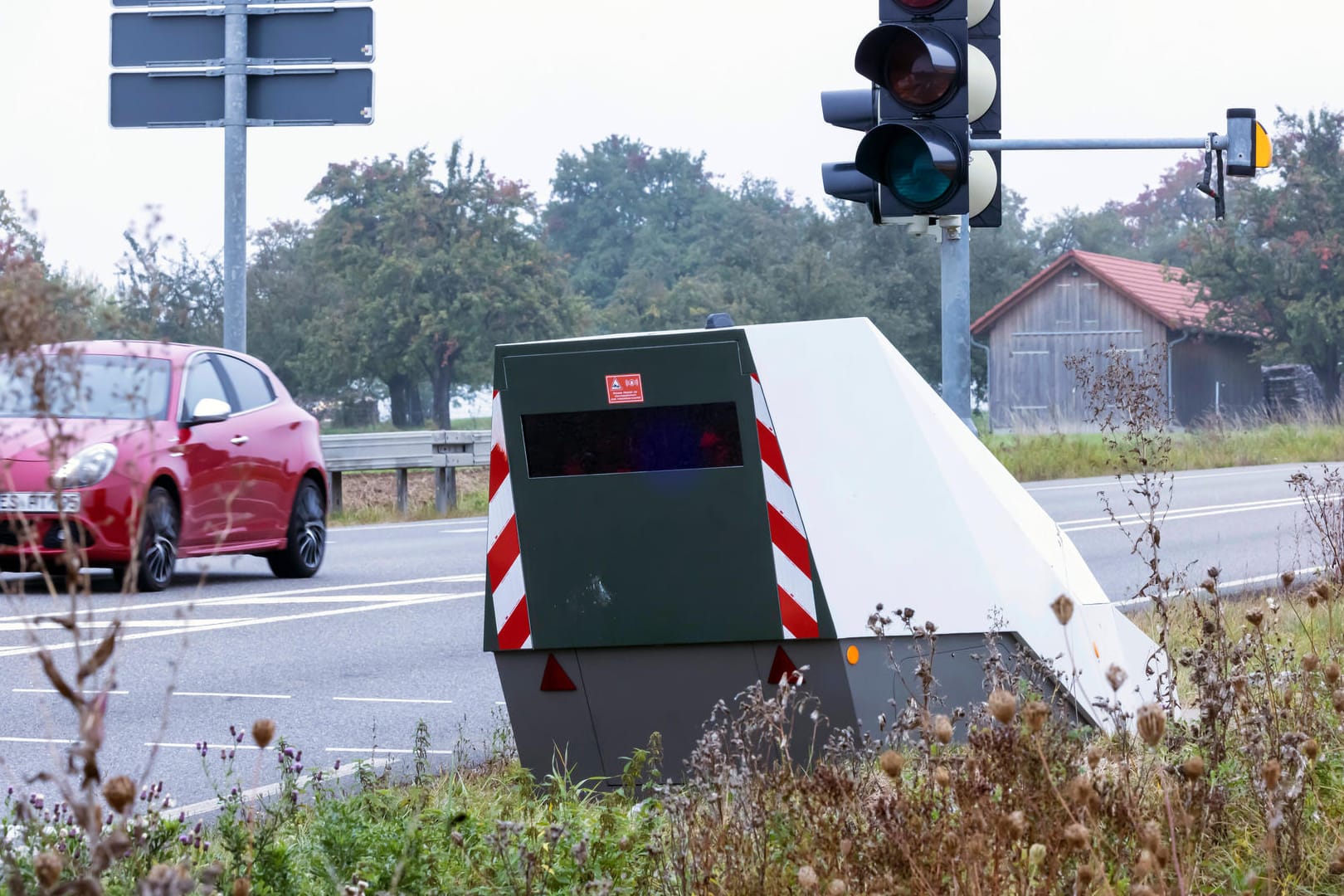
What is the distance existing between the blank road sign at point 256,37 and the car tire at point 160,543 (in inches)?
238

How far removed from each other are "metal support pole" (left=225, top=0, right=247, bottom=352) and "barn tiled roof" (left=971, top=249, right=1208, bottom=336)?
1790 inches

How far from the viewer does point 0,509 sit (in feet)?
35.7

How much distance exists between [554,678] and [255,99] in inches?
499

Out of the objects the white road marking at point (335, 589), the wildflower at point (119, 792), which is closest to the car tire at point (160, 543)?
the white road marking at point (335, 589)

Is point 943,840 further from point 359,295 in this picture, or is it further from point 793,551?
point 359,295

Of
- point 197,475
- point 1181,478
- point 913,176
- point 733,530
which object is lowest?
point 1181,478

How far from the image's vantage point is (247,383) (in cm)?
1308

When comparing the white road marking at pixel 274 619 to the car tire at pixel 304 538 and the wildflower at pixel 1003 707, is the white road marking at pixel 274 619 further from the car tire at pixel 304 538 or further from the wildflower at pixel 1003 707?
the wildflower at pixel 1003 707

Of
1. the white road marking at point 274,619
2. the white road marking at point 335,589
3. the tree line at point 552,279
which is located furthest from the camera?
the tree line at point 552,279

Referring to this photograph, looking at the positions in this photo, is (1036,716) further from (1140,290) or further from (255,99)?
(1140,290)

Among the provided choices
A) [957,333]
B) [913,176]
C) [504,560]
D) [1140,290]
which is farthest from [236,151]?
[1140,290]

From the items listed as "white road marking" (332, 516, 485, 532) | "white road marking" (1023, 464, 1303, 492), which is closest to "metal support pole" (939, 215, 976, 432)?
"white road marking" (332, 516, 485, 532)

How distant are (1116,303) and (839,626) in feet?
192

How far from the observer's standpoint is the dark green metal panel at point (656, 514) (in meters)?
4.67
